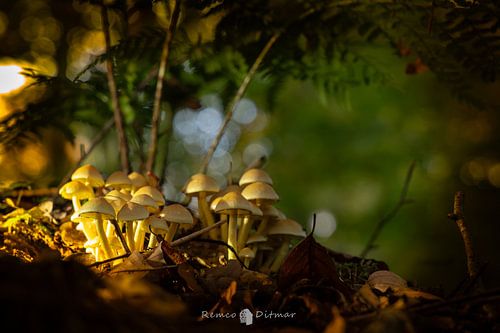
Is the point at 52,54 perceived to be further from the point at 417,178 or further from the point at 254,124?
the point at 417,178

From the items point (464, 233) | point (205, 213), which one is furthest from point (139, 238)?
point (464, 233)

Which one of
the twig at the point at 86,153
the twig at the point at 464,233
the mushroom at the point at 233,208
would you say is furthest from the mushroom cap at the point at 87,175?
the twig at the point at 464,233

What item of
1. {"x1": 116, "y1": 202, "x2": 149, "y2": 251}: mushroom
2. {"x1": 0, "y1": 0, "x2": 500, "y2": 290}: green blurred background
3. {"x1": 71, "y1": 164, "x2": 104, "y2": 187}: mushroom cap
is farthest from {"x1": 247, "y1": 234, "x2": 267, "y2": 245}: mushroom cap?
{"x1": 0, "y1": 0, "x2": 500, "y2": 290}: green blurred background

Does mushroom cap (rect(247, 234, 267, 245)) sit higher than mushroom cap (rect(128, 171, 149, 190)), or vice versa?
mushroom cap (rect(128, 171, 149, 190))

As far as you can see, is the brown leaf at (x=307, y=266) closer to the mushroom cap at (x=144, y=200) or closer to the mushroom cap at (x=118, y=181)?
the mushroom cap at (x=144, y=200)

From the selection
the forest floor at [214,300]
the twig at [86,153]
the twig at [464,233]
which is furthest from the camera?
the twig at [86,153]

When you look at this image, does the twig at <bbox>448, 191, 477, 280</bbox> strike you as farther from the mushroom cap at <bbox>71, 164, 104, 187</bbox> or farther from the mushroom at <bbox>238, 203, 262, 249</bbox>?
the mushroom cap at <bbox>71, 164, 104, 187</bbox>

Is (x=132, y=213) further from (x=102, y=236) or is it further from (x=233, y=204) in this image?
(x=233, y=204)
